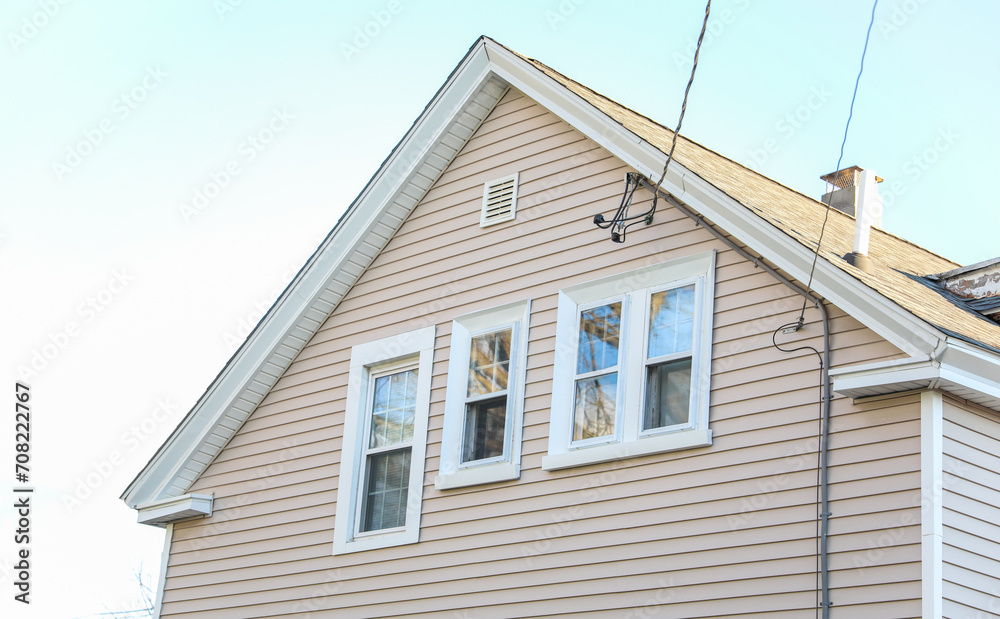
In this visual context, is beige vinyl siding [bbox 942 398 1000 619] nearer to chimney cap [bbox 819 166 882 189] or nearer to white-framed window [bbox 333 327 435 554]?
white-framed window [bbox 333 327 435 554]

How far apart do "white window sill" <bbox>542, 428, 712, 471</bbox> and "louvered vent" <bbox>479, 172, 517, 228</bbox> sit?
245 cm

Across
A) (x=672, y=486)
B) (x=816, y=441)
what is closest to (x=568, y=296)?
(x=672, y=486)

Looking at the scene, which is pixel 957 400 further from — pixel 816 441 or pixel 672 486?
pixel 672 486

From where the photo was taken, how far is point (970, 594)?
280 inches

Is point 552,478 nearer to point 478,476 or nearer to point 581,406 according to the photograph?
point 581,406

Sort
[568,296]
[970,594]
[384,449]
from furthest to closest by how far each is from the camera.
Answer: [384,449]
[568,296]
[970,594]

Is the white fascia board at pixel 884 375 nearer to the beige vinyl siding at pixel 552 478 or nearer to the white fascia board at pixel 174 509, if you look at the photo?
the beige vinyl siding at pixel 552 478

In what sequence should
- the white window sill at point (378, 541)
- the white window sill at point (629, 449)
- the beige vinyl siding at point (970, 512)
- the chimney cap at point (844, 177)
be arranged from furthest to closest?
the chimney cap at point (844, 177)
the white window sill at point (378, 541)
the white window sill at point (629, 449)
the beige vinyl siding at point (970, 512)

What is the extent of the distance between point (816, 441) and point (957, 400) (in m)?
0.94

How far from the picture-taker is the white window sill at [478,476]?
376 inches

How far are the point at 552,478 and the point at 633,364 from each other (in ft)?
3.70

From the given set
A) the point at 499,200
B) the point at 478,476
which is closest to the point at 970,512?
the point at 478,476

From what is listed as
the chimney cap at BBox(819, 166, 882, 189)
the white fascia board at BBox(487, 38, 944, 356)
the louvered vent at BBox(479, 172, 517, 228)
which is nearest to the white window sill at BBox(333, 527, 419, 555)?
the louvered vent at BBox(479, 172, 517, 228)

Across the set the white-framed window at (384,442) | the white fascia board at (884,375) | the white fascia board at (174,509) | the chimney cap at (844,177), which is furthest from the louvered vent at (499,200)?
the chimney cap at (844,177)
